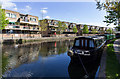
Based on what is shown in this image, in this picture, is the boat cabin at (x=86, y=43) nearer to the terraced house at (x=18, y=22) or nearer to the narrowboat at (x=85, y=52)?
the narrowboat at (x=85, y=52)

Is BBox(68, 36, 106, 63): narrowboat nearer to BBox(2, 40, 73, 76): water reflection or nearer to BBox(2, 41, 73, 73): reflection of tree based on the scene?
BBox(2, 40, 73, 76): water reflection

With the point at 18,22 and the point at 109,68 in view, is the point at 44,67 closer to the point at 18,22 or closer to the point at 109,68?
the point at 109,68

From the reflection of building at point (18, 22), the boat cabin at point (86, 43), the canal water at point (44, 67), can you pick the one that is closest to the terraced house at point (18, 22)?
the reflection of building at point (18, 22)

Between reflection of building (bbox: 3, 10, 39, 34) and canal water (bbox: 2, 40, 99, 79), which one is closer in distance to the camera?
canal water (bbox: 2, 40, 99, 79)

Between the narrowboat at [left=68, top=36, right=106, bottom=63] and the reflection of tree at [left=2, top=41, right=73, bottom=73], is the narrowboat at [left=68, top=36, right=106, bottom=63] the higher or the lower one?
the higher one

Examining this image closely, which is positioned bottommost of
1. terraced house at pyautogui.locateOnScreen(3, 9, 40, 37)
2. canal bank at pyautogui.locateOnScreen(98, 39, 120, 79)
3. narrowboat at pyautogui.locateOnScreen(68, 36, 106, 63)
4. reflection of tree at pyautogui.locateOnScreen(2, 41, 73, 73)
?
reflection of tree at pyautogui.locateOnScreen(2, 41, 73, 73)

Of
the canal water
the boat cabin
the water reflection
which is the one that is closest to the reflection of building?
the water reflection

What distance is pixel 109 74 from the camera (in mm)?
4812

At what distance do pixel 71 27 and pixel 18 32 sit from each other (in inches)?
1720

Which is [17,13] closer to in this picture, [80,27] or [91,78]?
[91,78]

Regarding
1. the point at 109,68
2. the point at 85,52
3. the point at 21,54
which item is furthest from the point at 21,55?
the point at 109,68

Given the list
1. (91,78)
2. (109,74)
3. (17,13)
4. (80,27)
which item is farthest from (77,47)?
(80,27)

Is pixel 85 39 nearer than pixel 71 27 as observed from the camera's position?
Yes

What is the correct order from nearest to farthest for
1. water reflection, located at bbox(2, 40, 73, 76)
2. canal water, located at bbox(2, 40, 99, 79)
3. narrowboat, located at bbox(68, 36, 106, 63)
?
canal water, located at bbox(2, 40, 99, 79) → narrowboat, located at bbox(68, 36, 106, 63) → water reflection, located at bbox(2, 40, 73, 76)
